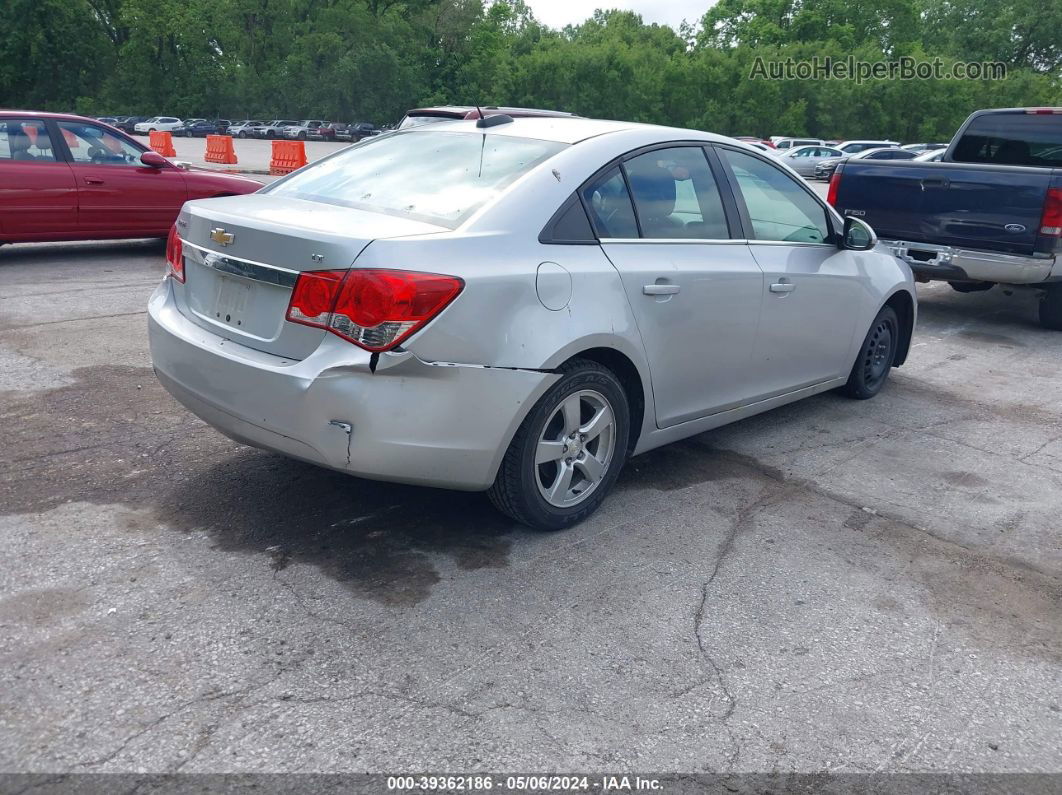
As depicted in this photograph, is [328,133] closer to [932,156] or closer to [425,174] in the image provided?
[932,156]

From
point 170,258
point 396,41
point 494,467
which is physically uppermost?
point 396,41

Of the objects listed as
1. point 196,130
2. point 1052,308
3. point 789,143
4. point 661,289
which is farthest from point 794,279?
point 196,130

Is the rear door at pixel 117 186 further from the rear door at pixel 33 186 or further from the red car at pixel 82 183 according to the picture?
the rear door at pixel 33 186

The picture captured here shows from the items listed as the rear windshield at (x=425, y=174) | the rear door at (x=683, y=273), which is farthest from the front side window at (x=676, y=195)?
the rear windshield at (x=425, y=174)

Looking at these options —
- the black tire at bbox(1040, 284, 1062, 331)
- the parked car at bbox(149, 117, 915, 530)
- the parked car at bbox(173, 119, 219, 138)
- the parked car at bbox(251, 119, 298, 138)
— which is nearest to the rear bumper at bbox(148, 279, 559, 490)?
the parked car at bbox(149, 117, 915, 530)

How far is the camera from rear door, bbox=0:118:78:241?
9.57m

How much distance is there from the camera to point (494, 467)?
3734mm

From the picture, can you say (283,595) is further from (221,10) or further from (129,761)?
(221,10)

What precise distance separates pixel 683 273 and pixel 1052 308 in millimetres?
6133

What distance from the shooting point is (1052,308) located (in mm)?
8969

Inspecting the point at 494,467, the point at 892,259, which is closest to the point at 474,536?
the point at 494,467

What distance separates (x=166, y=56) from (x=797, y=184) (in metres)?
81.4

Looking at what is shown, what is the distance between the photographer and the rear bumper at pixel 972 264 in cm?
816

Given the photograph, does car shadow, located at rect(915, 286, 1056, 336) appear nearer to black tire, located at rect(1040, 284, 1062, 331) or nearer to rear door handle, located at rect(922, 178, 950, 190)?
black tire, located at rect(1040, 284, 1062, 331)
